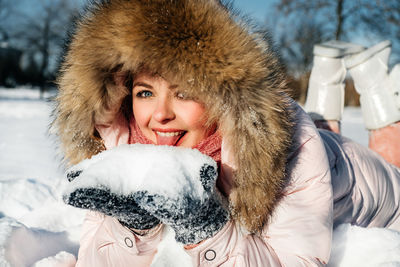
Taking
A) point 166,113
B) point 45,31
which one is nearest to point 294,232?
point 166,113

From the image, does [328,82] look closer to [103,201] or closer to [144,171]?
[144,171]

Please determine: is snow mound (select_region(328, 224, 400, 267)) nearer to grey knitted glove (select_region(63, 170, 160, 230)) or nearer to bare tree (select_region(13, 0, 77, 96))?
grey knitted glove (select_region(63, 170, 160, 230))

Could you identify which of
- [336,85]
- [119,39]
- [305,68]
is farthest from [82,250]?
[305,68]

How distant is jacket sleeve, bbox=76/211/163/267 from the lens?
1305 mm

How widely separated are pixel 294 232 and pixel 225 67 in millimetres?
585

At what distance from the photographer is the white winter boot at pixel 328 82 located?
8.17ft

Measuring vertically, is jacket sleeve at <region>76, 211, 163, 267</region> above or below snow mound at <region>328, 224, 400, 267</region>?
below

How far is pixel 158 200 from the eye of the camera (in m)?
0.94

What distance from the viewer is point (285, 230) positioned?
1.18 m

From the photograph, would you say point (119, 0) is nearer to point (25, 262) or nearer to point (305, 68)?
point (25, 262)

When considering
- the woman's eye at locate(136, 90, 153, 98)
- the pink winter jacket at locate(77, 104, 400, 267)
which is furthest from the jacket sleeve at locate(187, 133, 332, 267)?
the woman's eye at locate(136, 90, 153, 98)

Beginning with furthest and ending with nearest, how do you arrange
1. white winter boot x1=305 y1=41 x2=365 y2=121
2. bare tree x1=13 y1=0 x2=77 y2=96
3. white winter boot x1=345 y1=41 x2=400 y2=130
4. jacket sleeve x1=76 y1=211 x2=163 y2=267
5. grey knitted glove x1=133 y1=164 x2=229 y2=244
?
bare tree x1=13 y1=0 x2=77 y2=96, white winter boot x1=305 y1=41 x2=365 y2=121, white winter boot x1=345 y1=41 x2=400 y2=130, jacket sleeve x1=76 y1=211 x2=163 y2=267, grey knitted glove x1=133 y1=164 x2=229 y2=244

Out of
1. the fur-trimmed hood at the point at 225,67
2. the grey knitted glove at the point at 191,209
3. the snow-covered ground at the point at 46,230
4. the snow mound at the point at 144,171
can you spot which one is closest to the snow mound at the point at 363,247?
the snow-covered ground at the point at 46,230

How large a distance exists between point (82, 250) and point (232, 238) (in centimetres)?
66
